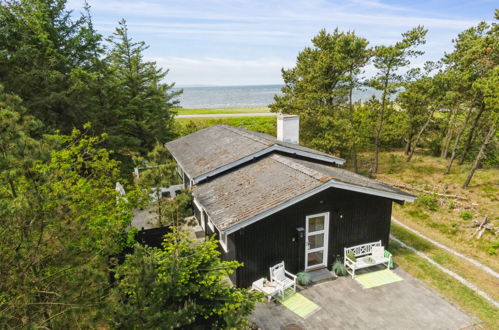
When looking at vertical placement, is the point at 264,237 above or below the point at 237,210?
below

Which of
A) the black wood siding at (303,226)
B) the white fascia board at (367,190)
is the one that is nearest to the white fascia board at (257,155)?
the black wood siding at (303,226)

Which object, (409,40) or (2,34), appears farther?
(409,40)

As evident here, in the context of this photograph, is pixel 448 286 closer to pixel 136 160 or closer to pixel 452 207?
pixel 452 207

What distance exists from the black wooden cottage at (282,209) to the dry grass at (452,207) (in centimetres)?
496

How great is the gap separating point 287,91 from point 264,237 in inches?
820

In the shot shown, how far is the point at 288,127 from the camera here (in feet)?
53.5

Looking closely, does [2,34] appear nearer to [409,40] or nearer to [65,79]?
[65,79]

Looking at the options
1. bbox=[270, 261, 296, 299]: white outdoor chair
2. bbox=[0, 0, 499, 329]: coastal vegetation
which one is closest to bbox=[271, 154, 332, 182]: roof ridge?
bbox=[270, 261, 296, 299]: white outdoor chair

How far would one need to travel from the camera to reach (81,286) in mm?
4496

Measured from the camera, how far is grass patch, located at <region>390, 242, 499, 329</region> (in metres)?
8.87

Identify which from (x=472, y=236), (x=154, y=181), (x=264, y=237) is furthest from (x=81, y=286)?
(x=472, y=236)

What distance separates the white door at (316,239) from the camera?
1069 centimetres

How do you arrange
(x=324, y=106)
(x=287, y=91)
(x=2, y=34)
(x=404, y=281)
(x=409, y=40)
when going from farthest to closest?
(x=287, y=91) → (x=324, y=106) → (x=409, y=40) → (x=2, y=34) → (x=404, y=281)

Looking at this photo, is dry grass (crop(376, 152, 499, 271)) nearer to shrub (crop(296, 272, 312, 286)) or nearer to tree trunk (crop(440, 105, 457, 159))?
tree trunk (crop(440, 105, 457, 159))
